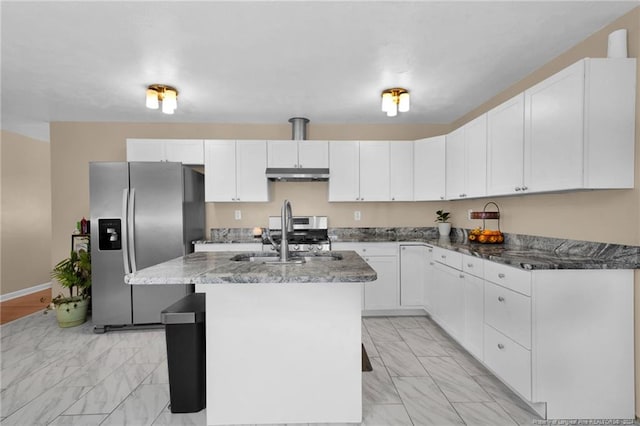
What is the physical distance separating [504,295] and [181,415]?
7.61 feet

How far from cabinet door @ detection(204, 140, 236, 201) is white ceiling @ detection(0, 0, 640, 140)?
55cm

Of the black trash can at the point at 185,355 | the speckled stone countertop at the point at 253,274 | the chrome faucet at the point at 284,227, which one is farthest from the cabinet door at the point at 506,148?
the black trash can at the point at 185,355

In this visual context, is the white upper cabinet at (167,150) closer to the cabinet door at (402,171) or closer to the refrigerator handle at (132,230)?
the refrigerator handle at (132,230)

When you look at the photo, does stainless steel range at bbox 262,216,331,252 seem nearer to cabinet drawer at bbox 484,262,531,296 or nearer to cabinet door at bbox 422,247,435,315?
cabinet door at bbox 422,247,435,315

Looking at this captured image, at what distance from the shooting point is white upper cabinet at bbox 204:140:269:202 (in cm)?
411

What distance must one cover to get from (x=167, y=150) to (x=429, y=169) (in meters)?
3.44

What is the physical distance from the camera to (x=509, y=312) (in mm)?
2133

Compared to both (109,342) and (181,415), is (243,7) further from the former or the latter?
(109,342)

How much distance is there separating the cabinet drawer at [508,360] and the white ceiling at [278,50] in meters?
2.20

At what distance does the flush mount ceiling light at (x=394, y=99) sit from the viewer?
325 cm

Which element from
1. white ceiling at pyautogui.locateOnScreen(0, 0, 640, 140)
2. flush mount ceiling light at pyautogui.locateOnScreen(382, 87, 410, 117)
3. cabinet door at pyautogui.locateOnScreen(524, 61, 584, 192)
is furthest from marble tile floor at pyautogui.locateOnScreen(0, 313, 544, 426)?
white ceiling at pyautogui.locateOnScreen(0, 0, 640, 140)

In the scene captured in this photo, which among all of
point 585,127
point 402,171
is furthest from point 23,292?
point 585,127

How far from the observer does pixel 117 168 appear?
350cm

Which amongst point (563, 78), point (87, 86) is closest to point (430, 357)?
point (563, 78)
